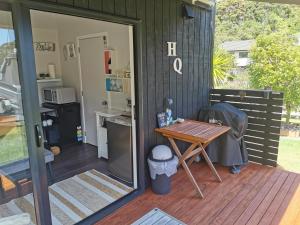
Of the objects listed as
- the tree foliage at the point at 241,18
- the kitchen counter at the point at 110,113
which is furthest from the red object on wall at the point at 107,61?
the tree foliage at the point at 241,18

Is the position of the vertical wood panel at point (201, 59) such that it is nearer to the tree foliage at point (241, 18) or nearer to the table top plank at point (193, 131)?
the table top plank at point (193, 131)

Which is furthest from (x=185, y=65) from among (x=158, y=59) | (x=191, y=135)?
(x=191, y=135)

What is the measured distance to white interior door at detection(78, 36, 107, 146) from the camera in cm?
391

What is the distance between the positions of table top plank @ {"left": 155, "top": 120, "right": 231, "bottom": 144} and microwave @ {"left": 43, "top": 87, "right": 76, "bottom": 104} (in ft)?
7.43

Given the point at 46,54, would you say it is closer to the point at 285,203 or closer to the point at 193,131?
the point at 193,131

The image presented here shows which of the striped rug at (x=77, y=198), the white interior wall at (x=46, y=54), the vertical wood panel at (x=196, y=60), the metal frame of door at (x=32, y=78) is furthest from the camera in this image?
the white interior wall at (x=46, y=54)

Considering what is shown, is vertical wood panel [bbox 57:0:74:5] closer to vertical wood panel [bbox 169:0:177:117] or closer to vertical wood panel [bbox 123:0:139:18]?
vertical wood panel [bbox 123:0:139:18]

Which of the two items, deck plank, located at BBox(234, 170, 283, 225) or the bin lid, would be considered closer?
deck plank, located at BBox(234, 170, 283, 225)

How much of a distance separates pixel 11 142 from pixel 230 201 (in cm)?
234

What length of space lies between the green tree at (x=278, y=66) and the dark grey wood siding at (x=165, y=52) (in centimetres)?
230

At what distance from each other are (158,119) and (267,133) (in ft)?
5.76

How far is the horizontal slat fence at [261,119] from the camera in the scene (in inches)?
132

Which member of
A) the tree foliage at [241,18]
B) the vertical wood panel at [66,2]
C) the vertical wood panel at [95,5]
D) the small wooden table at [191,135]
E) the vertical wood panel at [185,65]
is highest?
the tree foliage at [241,18]

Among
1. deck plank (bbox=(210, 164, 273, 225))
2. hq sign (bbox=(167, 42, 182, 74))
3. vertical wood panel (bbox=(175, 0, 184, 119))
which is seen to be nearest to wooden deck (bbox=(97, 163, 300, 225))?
deck plank (bbox=(210, 164, 273, 225))
